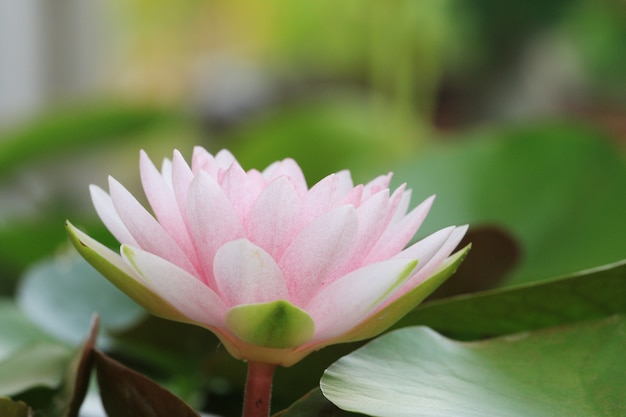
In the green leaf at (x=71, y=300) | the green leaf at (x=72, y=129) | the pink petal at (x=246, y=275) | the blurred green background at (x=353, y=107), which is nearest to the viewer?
the pink petal at (x=246, y=275)

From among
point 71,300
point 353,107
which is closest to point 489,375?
point 71,300

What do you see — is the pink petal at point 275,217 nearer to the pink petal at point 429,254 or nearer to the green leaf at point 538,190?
the pink petal at point 429,254

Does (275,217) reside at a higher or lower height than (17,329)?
higher

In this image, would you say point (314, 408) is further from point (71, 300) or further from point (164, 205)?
point (71, 300)

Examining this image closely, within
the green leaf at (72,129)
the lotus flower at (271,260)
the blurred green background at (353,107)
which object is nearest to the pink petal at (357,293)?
the lotus flower at (271,260)

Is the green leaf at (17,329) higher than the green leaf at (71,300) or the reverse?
the reverse

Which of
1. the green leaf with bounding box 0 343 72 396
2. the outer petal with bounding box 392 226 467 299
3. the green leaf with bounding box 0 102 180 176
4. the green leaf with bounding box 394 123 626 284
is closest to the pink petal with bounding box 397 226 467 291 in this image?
the outer petal with bounding box 392 226 467 299

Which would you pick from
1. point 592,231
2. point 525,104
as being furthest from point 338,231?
point 525,104
